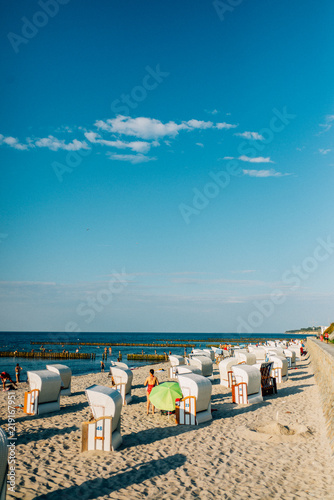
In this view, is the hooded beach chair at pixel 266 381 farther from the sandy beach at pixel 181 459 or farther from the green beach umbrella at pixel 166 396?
the green beach umbrella at pixel 166 396

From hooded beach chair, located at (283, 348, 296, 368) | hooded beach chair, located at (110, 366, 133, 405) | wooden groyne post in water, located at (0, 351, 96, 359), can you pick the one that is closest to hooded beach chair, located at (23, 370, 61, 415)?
hooded beach chair, located at (110, 366, 133, 405)

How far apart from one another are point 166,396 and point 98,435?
12.1 ft

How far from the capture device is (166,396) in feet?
40.8

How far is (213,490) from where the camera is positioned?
23.7 ft

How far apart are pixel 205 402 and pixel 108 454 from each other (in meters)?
4.55

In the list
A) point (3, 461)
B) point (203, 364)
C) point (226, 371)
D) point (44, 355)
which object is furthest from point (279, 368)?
point (44, 355)

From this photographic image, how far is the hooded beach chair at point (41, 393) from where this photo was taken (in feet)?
44.4

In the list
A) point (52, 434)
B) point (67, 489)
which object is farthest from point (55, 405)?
point (67, 489)

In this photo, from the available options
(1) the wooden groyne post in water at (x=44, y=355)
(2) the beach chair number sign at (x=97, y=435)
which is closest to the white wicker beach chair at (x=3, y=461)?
(2) the beach chair number sign at (x=97, y=435)

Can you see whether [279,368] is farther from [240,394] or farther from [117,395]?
[117,395]

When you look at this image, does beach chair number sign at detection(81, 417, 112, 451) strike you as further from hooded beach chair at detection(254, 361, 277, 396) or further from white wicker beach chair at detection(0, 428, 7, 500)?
hooded beach chair at detection(254, 361, 277, 396)

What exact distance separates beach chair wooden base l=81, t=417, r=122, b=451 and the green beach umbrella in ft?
10.8

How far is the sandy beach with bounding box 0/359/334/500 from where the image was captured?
7.20 m

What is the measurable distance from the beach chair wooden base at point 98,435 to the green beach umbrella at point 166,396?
3283 mm
